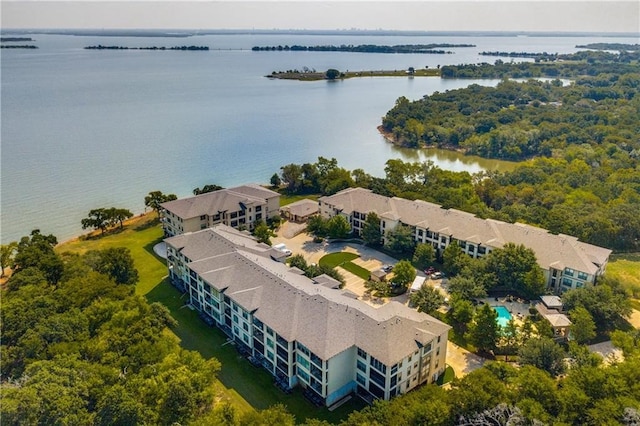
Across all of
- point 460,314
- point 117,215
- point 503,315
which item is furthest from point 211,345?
point 117,215

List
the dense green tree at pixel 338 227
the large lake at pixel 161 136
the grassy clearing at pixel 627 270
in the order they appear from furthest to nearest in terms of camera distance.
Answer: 1. the large lake at pixel 161 136
2. the dense green tree at pixel 338 227
3. the grassy clearing at pixel 627 270

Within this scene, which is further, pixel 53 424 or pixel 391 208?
pixel 391 208

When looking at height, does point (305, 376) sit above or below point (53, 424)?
below

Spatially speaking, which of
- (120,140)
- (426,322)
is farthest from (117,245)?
(120,140)

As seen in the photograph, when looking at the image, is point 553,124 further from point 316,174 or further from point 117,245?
point 117,245

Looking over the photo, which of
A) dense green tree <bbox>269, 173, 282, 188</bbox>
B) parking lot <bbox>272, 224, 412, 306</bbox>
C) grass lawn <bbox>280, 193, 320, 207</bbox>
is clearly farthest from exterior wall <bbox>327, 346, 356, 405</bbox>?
dense green tree <bbox>269, 173, 282, 188</bbox>

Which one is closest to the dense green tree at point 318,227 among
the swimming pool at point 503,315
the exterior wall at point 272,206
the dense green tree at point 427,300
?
the exterior wall at point 272,206

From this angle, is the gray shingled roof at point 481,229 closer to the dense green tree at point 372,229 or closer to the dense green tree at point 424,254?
the dense green tree at point 372,229

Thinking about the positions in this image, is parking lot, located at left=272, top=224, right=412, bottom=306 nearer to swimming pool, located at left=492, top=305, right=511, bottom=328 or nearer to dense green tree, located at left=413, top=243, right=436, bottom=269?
dense green tree, located at left=413, top=243, right=436, bottom=269
